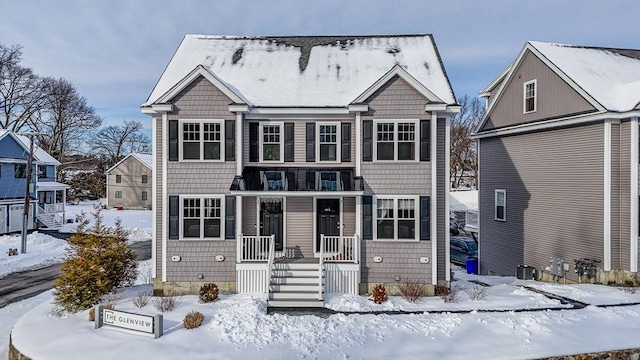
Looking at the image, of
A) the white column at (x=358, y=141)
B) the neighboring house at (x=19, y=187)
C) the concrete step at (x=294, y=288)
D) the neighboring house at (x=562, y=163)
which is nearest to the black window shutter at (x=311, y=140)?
the white column at (x=358, y=141)

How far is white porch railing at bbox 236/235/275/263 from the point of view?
12.9 meters

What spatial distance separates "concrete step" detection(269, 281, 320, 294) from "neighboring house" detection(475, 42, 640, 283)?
10.4 metres

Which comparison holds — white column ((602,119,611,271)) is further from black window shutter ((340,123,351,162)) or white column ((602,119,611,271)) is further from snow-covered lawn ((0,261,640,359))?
black window shutter ((340,123,351,162))

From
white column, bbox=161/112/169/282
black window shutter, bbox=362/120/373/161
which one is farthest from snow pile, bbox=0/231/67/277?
black window shutter, bbox=362/120/373/161

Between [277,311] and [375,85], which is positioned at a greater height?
[375,85]

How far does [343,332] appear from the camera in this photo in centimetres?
972

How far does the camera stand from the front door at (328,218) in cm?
1381

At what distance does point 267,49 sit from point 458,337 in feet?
41.8

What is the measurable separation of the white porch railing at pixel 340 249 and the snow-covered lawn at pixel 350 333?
59.9 inches

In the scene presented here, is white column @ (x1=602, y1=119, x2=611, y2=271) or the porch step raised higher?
white column @ (x1=602, y1=119, x2=611, y2=271)

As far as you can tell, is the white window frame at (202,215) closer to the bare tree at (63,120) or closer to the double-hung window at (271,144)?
the double-hung window at (271,144)

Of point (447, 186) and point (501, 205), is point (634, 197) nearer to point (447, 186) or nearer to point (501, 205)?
point (501, 205)

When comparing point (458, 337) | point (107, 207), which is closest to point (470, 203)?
point (458, 337)

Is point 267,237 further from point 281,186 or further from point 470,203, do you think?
point 470,203
